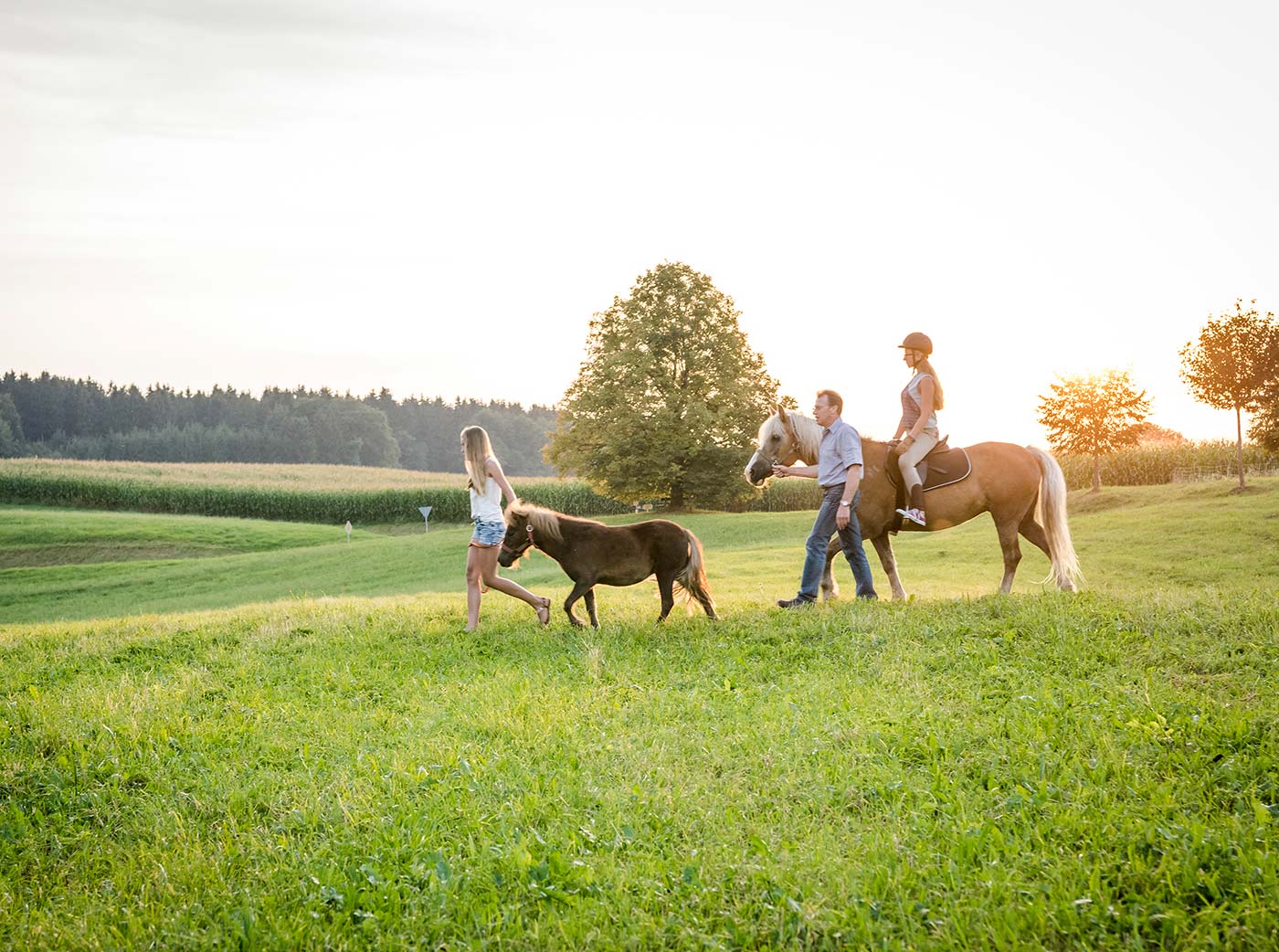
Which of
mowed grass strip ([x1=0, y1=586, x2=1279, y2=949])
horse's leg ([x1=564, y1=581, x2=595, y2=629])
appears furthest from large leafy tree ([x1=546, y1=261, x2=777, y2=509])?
mowed grass strip ([x1=0, y1=586, x2=1279, y2=949])

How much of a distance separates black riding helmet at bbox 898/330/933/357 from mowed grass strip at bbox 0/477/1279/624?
4.85m

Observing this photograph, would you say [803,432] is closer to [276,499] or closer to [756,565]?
[756,565]

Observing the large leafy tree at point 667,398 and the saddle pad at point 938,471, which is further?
the large leafy tree at point 667,398

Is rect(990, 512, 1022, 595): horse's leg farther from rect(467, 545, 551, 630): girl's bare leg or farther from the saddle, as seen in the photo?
rect(467, 545, 551, 630): girl's bare leg

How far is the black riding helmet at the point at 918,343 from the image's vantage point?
972cm

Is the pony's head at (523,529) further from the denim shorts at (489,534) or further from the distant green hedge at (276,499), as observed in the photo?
the distant green hedge at (276,499)

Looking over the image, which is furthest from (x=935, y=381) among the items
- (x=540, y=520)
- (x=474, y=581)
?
(x=474, y=581)

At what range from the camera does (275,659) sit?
9.03m

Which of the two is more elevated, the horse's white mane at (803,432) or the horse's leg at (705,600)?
the horse's white mane at (803,432)

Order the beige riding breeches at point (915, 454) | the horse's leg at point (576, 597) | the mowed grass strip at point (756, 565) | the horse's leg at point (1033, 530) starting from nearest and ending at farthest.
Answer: the horse's leg at point (576, 597) < the beige riding breeches at point (915, 454) < the horse's leg at point (1033, 530) < the mowed grass strip at point (756, 565)

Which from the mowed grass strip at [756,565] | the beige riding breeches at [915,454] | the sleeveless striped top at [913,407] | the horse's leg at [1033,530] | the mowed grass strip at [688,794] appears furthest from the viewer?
the mowed grass strip at [756,565]

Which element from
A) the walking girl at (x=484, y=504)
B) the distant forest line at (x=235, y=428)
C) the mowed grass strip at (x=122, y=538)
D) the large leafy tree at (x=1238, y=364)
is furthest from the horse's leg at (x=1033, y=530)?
the distant forest line at (x=235, y=428)

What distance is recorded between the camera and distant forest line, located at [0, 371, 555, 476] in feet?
321

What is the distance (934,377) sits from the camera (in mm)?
9695
